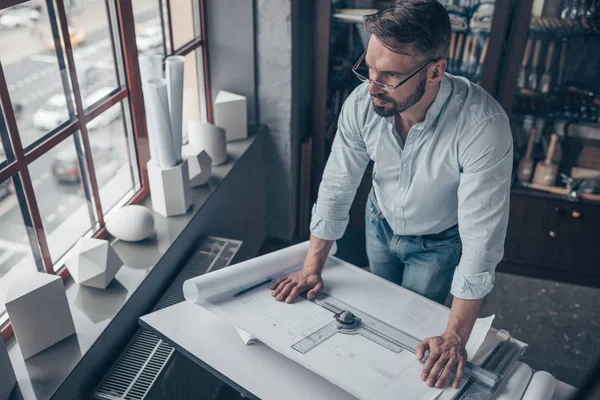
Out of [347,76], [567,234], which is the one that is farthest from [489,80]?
[567,234]

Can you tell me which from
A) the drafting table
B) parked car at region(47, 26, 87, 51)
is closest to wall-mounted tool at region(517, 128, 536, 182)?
the drafting table

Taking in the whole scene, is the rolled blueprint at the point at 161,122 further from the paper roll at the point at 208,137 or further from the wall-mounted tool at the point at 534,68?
the wall-mounted tool at the point at 534,68

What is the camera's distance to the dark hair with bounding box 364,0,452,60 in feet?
4.08

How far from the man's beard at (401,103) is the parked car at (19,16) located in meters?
0.91

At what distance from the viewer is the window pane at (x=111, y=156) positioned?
1807mm

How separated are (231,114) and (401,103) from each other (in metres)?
1.28

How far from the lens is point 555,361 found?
2.37 meters

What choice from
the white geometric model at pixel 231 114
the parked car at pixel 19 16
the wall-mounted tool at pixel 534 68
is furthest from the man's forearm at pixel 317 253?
the wall-mounted tool at pixel 534 68

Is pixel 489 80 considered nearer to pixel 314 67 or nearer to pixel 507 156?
pixel 314 67

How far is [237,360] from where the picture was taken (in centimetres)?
125

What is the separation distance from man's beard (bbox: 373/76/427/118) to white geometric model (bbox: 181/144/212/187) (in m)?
0.96

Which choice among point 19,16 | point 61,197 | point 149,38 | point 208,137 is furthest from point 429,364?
point 149,38

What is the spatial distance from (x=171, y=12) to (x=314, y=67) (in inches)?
32.6

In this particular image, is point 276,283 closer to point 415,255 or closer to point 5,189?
point 415,255
